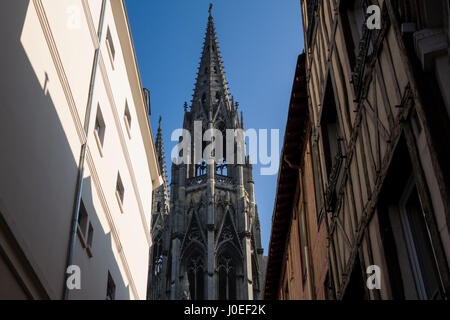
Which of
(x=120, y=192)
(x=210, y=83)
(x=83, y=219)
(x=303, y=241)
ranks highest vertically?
(x=210, y=83)

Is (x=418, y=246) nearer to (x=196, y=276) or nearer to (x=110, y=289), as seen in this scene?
(x=110, y=289)

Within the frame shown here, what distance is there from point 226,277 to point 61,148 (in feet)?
138

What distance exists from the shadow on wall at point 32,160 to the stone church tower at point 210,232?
37.7m

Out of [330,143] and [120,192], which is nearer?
[330,143]

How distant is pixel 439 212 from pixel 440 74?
1171 millimetres

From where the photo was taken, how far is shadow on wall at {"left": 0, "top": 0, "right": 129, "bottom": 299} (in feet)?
26.6

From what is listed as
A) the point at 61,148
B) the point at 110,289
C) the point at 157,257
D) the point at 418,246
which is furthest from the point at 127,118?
the point at 157,257

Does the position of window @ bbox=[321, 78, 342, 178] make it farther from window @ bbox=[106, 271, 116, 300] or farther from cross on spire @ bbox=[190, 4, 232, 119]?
cross on spire @ bbox=[190, 4, 232, 119]

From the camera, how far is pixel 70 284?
1062 centimetres

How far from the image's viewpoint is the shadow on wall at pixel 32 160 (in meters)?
8.09

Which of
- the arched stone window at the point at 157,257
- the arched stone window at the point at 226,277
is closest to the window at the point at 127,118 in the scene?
the arched stone window at the point at 226,277

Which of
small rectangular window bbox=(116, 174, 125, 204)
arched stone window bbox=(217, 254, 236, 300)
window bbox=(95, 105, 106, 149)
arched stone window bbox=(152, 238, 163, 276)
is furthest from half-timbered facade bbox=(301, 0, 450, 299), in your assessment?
arched stone window bbox=(152, 238, 163, 276)

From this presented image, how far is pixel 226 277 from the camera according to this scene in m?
51.5
